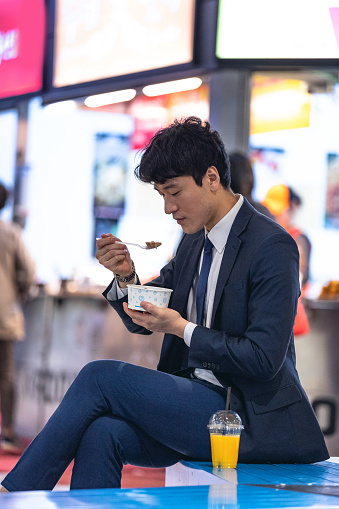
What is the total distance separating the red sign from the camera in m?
4.77

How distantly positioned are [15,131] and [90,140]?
78cm

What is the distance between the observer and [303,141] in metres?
5.30

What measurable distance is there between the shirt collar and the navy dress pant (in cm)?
43

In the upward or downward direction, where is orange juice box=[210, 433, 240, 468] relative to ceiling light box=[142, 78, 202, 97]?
downward

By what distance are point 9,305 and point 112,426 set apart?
3099 mm

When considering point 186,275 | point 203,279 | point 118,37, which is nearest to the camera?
point 203,279

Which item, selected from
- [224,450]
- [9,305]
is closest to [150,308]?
[224,450]

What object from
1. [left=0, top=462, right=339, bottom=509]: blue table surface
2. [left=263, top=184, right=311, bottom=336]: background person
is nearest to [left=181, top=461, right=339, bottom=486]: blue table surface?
[left=0, top=462, right=339, bottom=509]: blue table surface

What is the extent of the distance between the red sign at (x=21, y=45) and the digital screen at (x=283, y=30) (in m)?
1.52

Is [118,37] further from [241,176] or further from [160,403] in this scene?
[160,403]

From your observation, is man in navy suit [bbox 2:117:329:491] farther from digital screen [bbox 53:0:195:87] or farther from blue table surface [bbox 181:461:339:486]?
digital screen [bbox 53:0:195:87]

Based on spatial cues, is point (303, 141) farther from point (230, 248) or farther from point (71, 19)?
point (230, 248)

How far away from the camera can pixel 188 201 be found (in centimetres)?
220

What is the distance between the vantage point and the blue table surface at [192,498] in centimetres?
162
